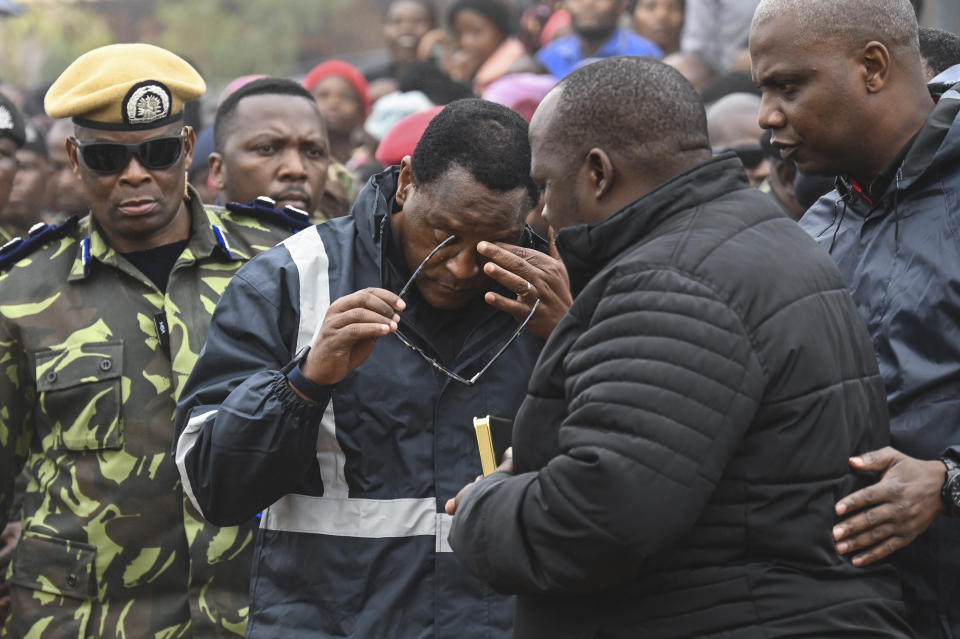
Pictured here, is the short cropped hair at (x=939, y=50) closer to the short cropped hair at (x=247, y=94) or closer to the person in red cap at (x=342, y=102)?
the short cropped hair at (x=247, y=94)

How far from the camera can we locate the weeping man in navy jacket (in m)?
3.27

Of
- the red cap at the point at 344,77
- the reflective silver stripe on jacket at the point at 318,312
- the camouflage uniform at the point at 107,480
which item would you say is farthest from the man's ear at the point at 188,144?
the red cap at the point at 344,77

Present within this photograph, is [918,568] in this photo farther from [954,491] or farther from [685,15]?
[685,15]

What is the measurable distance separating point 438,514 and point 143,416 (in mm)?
1342

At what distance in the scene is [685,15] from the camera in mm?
10164

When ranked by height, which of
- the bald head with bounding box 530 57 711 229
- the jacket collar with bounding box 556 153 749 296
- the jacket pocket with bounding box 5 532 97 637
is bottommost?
the jacket pocket with bounding box 5 532 97 637

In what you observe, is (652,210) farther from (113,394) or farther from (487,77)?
(487,77)

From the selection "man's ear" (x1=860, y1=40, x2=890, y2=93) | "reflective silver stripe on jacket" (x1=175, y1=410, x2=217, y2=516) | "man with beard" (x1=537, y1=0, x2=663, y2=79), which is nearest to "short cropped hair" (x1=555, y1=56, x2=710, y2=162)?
"man's ear" (x1=860, y1=40, x2=890, y2=93)

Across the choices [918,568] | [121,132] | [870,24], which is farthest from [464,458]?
[121,132]

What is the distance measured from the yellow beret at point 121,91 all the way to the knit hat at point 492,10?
6.48 m

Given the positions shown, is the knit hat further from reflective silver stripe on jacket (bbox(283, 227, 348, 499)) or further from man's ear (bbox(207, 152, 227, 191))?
reflective silver stripe on jacket (bbox(283, 227, 348, 499))

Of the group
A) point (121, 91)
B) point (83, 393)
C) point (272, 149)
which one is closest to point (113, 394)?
point (83, 393)

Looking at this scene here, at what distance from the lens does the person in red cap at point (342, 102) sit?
392 inches

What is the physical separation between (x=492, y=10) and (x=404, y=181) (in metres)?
7.60
